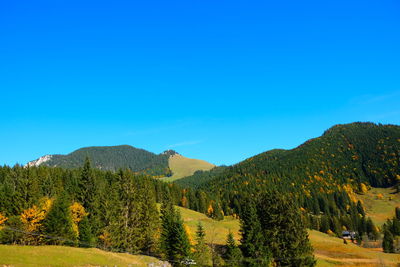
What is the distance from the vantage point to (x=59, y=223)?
165 feet

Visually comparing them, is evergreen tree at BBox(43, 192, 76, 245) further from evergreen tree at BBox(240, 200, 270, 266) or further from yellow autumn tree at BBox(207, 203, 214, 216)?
yellow autumn tree at BBox(207, 203, 214, 216)

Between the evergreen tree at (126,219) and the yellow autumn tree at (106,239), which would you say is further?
the evergreen tree at (126,219)

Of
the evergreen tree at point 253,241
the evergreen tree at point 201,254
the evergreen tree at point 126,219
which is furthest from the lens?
the evergreen tree at point 126,219

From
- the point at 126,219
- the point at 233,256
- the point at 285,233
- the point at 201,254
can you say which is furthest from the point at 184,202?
the point at 233,256

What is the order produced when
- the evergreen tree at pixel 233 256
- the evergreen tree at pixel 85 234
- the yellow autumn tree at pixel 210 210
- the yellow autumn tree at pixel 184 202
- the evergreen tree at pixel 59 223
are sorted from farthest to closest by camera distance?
1. the yellow autumn tree at pixel 184 202
2. the yellow autumn tree at pixel 210 210
3. the evergreen tree at pixel 85 234
4. the evergreen tree at pixel 233 256
5. the evergreen tree at pixel 59 223

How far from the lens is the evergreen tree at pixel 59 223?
4997 centimetres

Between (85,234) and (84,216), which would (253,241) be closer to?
(85,234)

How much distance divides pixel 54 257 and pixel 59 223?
13.6 m

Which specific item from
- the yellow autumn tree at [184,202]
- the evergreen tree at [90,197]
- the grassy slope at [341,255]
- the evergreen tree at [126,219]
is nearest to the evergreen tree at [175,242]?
the grassy slope at [341,255]

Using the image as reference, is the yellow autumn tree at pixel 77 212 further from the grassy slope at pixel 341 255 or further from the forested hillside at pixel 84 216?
the grassy slope at pixel 341 255

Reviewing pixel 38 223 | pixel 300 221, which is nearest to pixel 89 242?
pixel 38 223

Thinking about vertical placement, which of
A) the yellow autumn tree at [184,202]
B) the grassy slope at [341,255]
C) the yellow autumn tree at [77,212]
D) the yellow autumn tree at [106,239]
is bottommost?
the grassy slope at [341,255]

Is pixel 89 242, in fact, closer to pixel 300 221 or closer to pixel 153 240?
pixel 153 240

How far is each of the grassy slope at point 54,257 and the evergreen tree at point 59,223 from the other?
8700 mm
